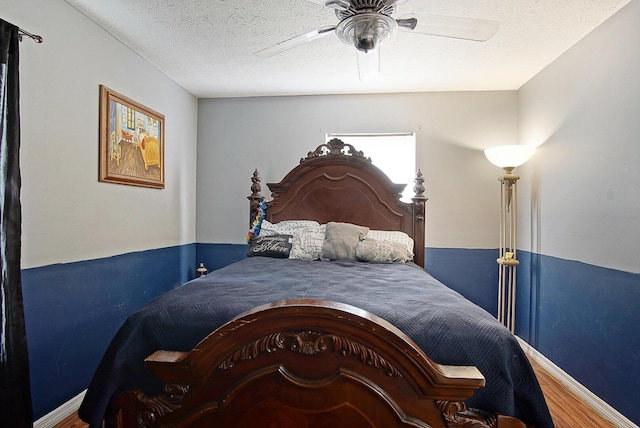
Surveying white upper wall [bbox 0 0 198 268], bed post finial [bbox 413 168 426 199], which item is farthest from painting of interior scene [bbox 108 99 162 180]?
bed post finial [bbox 413 168 426 199]

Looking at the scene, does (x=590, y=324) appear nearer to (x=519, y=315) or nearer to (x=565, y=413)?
(x=565, y=413)

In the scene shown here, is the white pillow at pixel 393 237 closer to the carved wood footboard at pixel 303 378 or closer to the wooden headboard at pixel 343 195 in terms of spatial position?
the wooden headboard at pixel 343 195

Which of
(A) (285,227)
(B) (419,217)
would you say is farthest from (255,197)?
(B) (419,217)

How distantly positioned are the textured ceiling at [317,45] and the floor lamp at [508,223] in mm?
704

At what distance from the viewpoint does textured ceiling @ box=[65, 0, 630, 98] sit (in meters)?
2.20

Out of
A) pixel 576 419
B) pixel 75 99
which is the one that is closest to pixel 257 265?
pixel 75 99

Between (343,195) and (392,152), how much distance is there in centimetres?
75

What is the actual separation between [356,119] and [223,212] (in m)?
1.70

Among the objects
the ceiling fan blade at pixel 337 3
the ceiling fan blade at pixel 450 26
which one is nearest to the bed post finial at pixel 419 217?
the ceiling fan blade at pixel 450 26

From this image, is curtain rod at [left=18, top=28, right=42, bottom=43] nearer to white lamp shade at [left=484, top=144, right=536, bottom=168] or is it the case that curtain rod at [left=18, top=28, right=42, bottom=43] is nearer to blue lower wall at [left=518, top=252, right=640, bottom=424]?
white lamp shade at [left=484, top=144, right=536, bottom=168]

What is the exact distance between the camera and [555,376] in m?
2.72

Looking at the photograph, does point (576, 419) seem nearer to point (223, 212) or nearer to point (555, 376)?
point (555, 376)

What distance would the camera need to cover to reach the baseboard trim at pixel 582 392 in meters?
2.09

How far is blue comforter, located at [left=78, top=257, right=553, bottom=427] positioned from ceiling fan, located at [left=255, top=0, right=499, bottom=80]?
3.84 ft
